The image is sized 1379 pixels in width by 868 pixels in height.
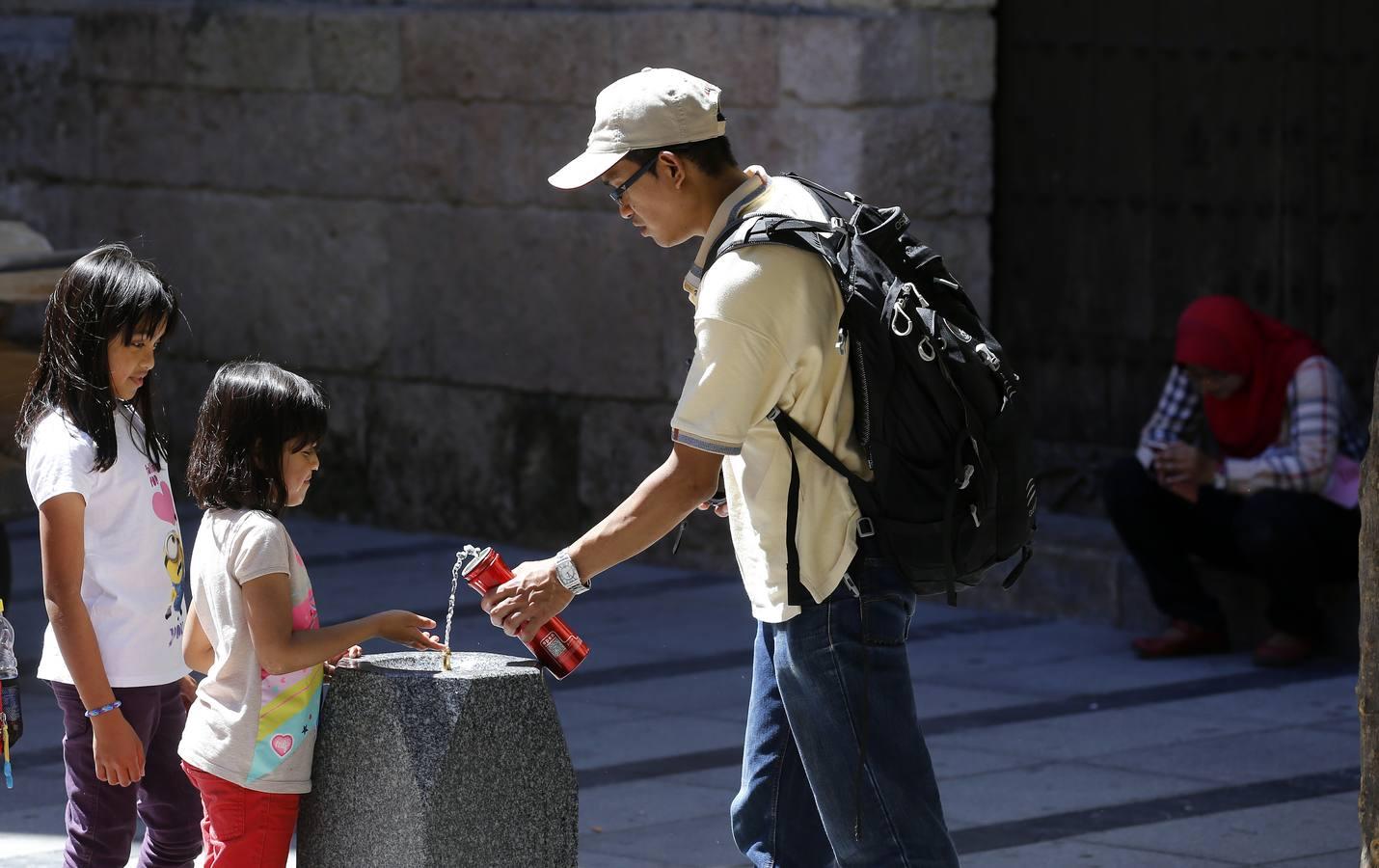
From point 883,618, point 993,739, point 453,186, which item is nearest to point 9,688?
point 883,618

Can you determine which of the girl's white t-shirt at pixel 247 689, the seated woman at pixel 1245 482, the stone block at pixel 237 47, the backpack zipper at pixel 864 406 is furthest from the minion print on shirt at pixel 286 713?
the stone block at pixel 237 47

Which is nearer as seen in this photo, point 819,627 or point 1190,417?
point 819,627

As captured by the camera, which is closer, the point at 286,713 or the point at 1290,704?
the point at 286,713

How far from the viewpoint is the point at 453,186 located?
1020cm

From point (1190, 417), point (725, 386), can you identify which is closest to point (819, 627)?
point (725, 386)

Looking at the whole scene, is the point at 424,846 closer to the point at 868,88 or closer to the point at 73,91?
the point at 868,88

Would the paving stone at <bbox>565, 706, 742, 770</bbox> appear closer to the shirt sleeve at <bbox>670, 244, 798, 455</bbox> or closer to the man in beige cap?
the man in beige cap

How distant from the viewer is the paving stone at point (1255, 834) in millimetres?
5551

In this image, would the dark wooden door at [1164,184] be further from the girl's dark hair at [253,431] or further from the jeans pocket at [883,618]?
the girl's dark hair at [253,431]

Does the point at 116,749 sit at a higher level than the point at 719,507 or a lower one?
lower

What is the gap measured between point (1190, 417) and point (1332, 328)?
0.86m

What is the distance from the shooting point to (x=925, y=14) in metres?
8.96

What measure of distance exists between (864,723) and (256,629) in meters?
1.02

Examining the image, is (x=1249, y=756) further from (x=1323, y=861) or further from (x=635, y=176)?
(x=635, y=176)
